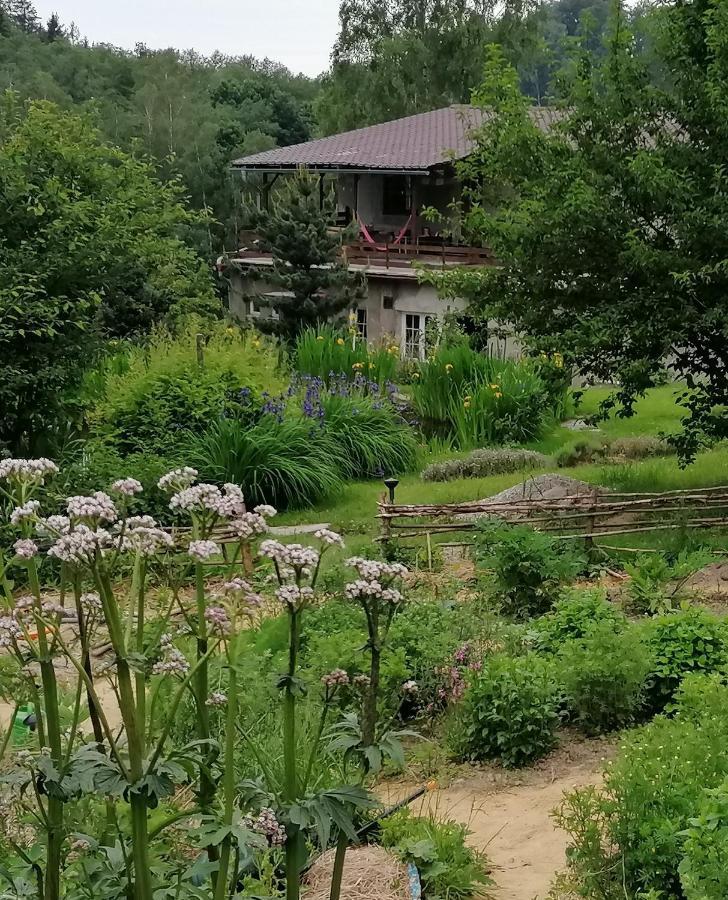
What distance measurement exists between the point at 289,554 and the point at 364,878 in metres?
2.04

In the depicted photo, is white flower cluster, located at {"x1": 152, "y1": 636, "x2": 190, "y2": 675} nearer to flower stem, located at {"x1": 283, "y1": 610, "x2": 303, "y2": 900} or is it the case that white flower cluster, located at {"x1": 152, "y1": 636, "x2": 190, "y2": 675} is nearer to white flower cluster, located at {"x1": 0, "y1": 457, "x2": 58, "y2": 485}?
flower stem, located at {"x1": 283, "y1": 610, "x2": 303, "y2": 900}

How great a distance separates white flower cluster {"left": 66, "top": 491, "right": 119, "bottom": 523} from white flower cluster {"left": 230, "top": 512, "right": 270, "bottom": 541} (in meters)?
0.25

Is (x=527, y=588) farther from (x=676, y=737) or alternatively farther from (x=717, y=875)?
(x=717, y=875)

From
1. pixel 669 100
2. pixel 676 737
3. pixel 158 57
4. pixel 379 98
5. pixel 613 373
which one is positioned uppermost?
pixel 158 57

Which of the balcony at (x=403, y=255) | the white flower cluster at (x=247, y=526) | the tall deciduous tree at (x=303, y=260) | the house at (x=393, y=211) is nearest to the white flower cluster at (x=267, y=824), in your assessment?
the white flower cluster at (x=247, y=526)

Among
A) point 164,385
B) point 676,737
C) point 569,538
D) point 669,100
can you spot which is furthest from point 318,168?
point 676,737

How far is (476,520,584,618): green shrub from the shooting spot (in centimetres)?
735

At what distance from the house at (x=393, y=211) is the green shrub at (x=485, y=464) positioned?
699 cm

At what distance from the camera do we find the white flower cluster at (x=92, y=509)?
7.01ft

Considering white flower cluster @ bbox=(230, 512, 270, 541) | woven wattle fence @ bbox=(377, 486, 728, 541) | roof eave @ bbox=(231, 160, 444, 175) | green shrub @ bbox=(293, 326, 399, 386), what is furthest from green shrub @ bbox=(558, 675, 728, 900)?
roof eave @ bbox=(231, 160, 444, 175)

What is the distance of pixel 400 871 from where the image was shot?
3867 mm

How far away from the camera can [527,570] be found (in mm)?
7379

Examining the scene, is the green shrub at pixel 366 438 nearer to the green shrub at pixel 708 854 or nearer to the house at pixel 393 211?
the house at pixel 393 211

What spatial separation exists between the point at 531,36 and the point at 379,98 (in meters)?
6.16
